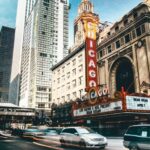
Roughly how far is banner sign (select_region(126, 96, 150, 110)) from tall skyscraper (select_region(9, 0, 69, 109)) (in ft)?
265

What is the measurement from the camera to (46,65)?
370 feet

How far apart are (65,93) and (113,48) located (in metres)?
21.1

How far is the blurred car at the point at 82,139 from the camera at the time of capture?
57.3 ft

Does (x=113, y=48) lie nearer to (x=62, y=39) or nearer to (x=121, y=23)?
(x=121, y=23)

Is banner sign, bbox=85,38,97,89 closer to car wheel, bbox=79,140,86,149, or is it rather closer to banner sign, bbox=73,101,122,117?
banner sign, bbox=73,101,122,117

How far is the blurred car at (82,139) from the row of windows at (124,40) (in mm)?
20594

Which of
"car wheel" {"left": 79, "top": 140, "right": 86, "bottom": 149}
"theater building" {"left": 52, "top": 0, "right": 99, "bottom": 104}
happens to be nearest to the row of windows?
"theater building" {"left": 52, "top": 0, "right": 99, "bottom": 104}

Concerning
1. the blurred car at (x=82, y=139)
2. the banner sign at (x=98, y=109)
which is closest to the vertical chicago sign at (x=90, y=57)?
the banner sign at (x=98, y=109)

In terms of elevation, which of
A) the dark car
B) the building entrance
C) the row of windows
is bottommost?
the dark car

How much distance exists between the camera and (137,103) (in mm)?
27516

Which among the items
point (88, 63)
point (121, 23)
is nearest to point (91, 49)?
point (88, 63)

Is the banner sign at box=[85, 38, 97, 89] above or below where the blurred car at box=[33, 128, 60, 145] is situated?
above

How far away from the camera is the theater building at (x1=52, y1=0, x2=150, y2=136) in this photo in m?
28.0

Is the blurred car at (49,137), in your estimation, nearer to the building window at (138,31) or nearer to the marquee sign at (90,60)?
the marquee sign at (90,60)
